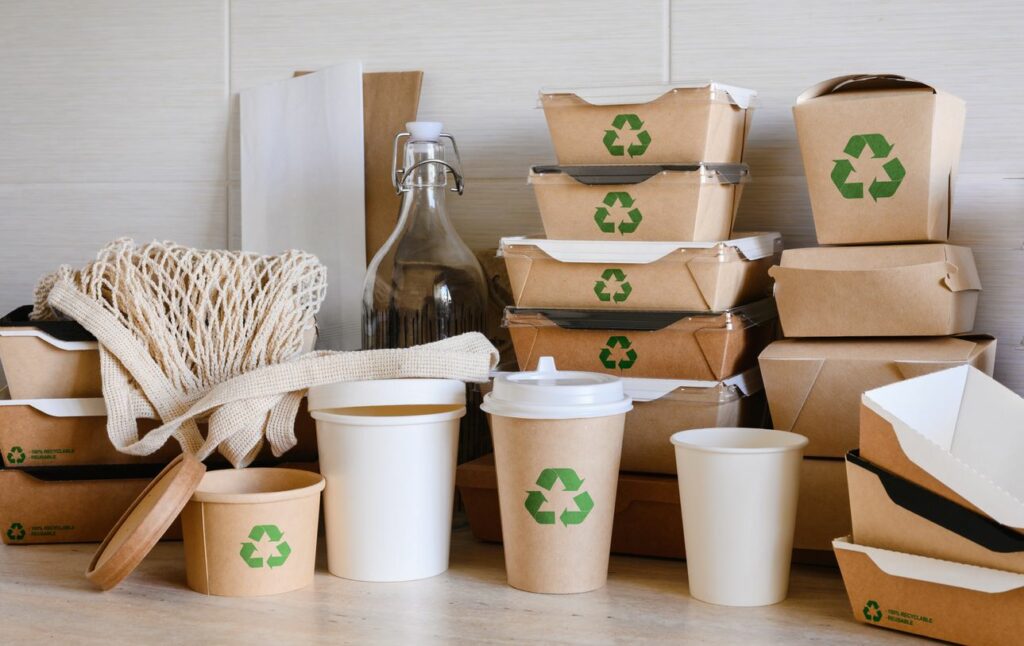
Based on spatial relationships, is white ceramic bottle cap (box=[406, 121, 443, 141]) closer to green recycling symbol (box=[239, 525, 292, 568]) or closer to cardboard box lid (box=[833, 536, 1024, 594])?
green recycling symbol (box=[239, 525, 292, 568])

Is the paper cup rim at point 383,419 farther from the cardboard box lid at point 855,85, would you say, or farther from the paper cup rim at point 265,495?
the cardboard box lid at point 855,85

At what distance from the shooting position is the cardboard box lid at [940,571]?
843 millimetres

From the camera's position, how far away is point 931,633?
903 mm

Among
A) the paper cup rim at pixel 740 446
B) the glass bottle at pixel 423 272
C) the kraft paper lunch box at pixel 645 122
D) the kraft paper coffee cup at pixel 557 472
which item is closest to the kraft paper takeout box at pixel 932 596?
the paper cup rim at pixel 740 446

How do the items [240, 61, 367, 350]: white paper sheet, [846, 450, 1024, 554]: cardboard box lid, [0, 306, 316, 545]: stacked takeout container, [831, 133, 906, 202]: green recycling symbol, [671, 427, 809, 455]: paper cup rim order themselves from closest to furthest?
[846, 450, 1024, 554]: cardboard box lid, [671, 427, 809, 455]: paper cup rim, [831, 133, 906, 202]: green recycling symbol, [0, 306, 316, 545]: stacked takeout container, [240, 61, 367, 350]: white paper sheet

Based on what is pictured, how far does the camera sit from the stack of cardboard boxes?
3.46ft

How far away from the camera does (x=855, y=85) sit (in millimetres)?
1135

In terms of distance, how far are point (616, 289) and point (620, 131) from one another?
0.17 meters

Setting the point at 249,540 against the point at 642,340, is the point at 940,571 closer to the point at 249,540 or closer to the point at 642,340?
the point at 642,340

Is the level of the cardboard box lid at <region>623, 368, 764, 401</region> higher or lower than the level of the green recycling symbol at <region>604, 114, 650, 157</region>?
lower

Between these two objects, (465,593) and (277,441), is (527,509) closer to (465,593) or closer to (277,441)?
(465,593)

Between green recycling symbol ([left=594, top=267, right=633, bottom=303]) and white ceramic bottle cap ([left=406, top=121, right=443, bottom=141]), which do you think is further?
white ceramic bottle cap ([left=406, top=121, right=443, bottom=141])

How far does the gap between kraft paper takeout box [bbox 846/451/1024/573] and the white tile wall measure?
410 millimetres

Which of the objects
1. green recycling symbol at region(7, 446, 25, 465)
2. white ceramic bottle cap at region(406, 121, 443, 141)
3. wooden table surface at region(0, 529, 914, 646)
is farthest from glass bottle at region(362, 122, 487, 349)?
green recycling symbol at region(7, 446, 25, 465)
